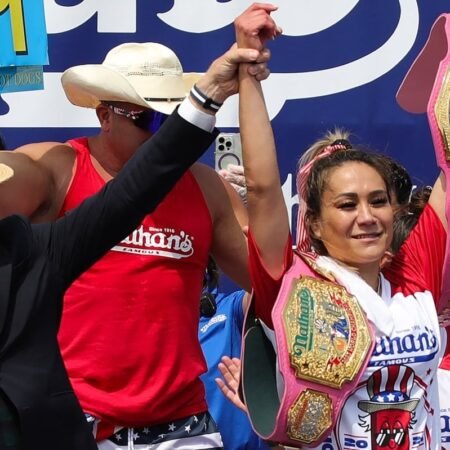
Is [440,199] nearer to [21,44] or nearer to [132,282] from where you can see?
[132,282]

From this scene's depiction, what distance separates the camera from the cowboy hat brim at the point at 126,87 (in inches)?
91.4

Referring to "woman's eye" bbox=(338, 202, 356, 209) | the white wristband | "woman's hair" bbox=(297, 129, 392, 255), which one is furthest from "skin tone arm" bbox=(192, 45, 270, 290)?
the white wristband

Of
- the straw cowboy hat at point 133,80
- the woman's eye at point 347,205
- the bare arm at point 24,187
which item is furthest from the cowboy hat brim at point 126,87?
the woman's eye at point 347,205

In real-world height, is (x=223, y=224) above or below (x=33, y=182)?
below

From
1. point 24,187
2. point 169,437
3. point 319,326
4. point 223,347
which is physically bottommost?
point 169,437

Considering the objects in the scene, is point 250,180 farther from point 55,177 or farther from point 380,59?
point 380,59

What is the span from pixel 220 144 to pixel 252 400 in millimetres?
1111

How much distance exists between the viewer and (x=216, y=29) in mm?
3230

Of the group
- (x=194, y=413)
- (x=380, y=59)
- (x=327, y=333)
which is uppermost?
(x=380, y=59)

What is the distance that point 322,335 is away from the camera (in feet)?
6.67

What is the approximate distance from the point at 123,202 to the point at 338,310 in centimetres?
61

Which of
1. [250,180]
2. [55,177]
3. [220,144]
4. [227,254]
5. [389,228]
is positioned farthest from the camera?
[220,144]

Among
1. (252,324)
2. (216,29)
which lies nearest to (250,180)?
(252,324)

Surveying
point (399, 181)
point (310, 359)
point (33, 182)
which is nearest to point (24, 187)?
point (33, 182)
